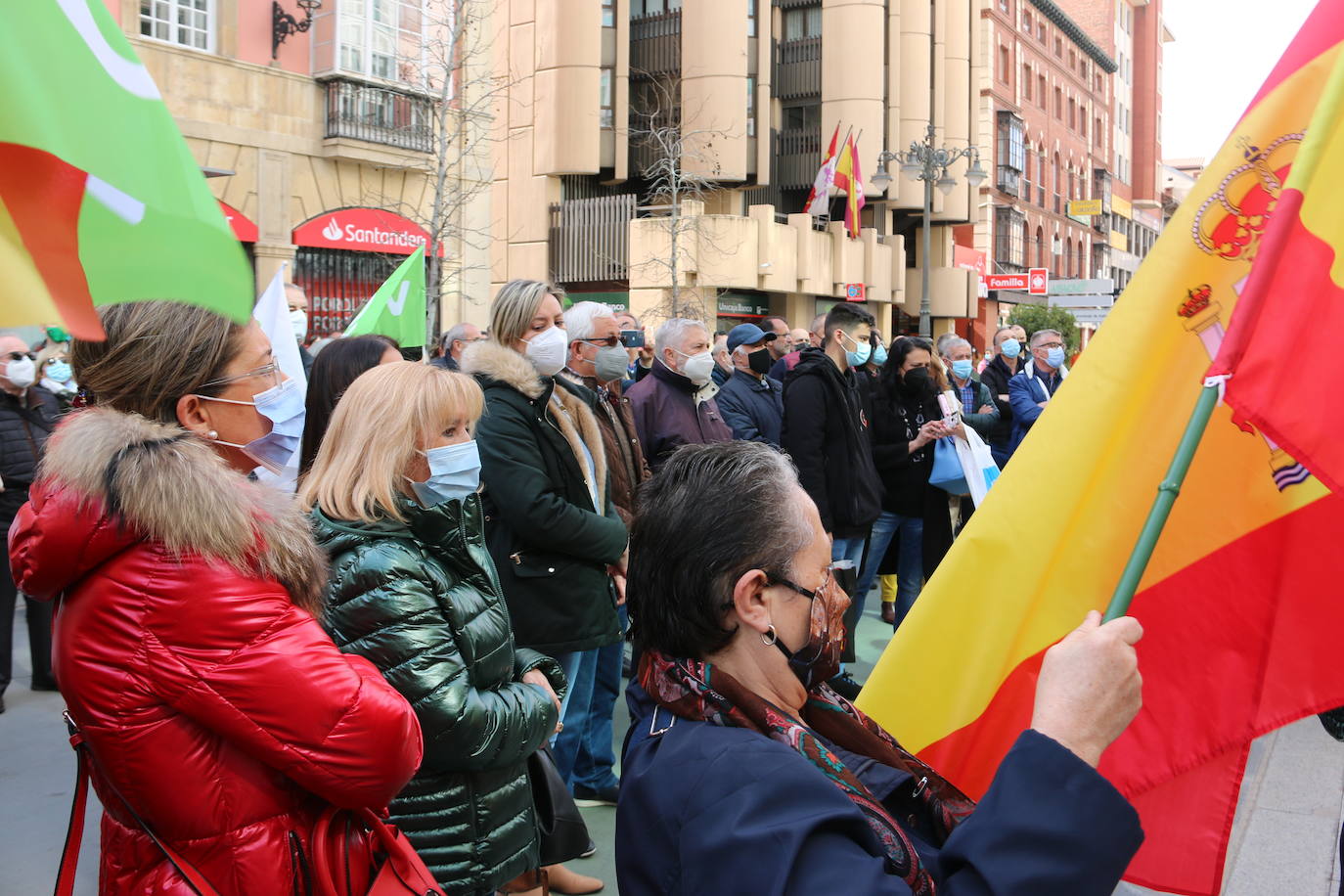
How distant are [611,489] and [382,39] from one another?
15.9m

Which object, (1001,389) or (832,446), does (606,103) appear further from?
(832,446)

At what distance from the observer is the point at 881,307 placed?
117 feet

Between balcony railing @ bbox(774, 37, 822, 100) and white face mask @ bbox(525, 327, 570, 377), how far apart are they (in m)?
31.4

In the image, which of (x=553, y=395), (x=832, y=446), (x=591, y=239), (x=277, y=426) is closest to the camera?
(x=277, y=426)

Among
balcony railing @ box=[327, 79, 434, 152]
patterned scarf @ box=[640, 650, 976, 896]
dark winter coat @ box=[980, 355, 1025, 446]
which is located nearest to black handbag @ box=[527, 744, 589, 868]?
patterned scarf @ box=[640, 650, 976, 896]

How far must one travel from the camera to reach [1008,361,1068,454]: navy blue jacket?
9.10 meters

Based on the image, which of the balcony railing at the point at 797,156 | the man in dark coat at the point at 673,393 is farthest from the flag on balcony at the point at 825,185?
the man in dark coat at the point at 673,393

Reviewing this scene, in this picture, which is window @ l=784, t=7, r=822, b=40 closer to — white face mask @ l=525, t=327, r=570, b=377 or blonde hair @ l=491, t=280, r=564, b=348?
blonde hair @ l=491, t=280, r=564, b=348

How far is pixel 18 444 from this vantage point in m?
6.58

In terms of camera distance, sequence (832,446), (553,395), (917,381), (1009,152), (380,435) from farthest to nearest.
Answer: (1009,152), (917,381), (832,446), (553,395), (380,435)

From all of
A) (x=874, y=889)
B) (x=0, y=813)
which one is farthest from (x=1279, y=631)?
(x=0, y=813)

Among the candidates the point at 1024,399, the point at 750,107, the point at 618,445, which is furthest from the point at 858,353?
the point at 750,107

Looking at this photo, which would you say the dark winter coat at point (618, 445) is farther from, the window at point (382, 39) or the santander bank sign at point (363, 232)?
the window at point (382, 39)

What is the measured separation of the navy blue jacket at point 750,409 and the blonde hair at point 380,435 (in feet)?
13.6
